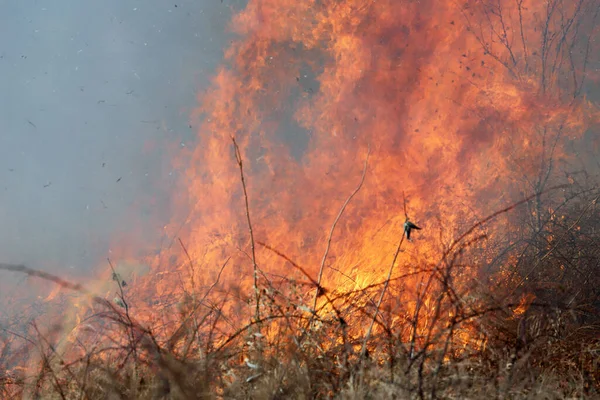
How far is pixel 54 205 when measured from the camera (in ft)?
53.8

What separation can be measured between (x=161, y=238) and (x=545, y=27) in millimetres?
9322

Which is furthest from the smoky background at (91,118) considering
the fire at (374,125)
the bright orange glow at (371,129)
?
the fire at (374,125)

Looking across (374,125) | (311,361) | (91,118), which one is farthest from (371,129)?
(91,118)

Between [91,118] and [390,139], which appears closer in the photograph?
[390,139]

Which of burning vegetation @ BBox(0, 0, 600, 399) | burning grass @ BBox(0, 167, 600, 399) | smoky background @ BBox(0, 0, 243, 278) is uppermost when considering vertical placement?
smoky background @ BBox(0, 0, 243, 278)

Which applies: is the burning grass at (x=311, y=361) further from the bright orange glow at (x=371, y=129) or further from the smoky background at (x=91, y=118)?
the smoky background at (x=91, y=118)

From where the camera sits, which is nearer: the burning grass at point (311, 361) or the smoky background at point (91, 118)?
the burning grass at point (311, 361)

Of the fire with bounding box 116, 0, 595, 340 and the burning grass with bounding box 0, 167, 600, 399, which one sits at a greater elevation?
the fire with bounding box 116, 0, 595, 340

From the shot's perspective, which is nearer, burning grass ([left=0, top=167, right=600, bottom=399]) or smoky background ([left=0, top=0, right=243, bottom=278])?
burning grass ([left=0, top=167, right=600, bottom=399])

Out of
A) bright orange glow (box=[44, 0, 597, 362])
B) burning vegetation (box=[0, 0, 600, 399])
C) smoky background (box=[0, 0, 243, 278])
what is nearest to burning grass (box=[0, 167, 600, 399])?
burning vegetation (box=[0, 0, 600, 399])

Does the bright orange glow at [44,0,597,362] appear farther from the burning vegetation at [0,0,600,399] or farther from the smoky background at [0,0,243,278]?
the smoky background at [0,0,243,278]

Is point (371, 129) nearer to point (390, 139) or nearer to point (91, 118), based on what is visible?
point (390, 139)

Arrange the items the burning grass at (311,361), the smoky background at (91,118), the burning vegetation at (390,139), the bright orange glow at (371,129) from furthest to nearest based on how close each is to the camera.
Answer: the smoky background at (91,118) < the bright orange glow at (371,129) < the burning vegetation at (390,139) < the burning grass at (311,361)

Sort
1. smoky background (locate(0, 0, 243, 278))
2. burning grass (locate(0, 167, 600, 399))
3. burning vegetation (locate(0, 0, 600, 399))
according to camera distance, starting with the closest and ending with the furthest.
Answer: burning grass (locate(0, 167, 600, 399)) → burning vegetation (locate(0, 0, 600, 399)) → smoky background (locate(0, 0, 243, 278))
